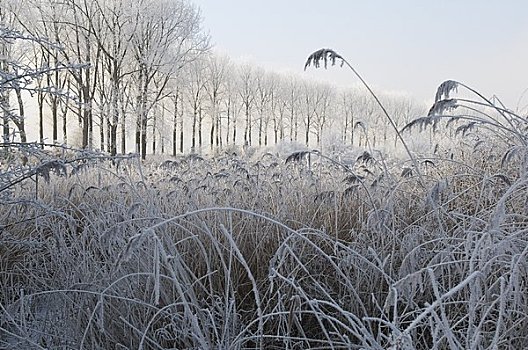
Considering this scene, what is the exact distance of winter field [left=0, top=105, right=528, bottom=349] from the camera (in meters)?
1.22

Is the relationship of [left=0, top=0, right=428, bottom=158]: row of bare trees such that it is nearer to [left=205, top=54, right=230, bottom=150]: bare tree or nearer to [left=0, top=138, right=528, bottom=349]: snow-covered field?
[left=205, top=54, right=230, bottom=150]: bare tree

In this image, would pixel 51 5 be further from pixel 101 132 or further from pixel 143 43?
pixel 101 132

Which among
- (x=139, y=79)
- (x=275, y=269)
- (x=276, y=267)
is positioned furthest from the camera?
(x=139, y=79)

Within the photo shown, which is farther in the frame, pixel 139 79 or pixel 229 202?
pixel 139 79

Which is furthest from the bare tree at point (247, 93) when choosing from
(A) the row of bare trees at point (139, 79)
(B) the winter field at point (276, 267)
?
(B) the winter field at point (276, 267)

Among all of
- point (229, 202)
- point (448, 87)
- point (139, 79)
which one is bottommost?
point (229, 202)

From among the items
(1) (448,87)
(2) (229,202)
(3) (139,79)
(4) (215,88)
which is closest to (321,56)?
(1) (448,87)

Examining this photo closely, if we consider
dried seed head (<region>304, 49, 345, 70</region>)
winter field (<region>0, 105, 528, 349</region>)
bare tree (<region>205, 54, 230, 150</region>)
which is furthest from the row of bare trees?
dried seed head (<region>304, 49, 345, 70</region>)

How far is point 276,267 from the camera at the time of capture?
1.38 meters

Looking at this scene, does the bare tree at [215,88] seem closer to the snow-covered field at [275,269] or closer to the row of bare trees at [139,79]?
the row of bare trees at [139,79]

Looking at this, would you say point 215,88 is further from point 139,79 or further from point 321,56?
point 321,56

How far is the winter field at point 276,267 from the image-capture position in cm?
122

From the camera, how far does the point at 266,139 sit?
30688 mm

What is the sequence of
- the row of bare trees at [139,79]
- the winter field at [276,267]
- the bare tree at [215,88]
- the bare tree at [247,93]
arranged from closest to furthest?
the winter field at [276,267] → the row of bare trees at [139,79] → the bare tree at [215,88] → the bare tree at [247,93]
